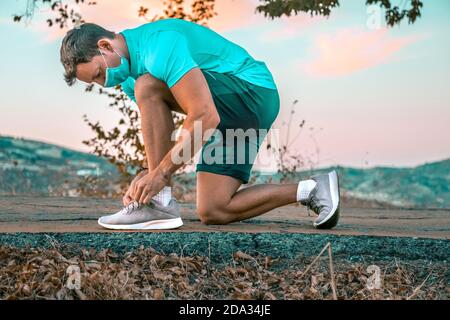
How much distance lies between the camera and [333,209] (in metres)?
3.62

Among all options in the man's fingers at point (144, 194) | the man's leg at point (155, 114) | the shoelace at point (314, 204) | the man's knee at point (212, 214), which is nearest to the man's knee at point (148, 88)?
the man's leg at point (155, 114)

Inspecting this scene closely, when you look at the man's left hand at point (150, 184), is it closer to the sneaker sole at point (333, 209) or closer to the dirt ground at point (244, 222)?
the dirt ground at point (244, 222)

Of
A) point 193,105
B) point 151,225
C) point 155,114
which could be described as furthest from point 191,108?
point 151,225

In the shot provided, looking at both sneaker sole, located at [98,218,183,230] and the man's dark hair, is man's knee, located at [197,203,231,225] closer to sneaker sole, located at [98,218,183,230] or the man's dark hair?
sneaker sole, located at [98,218,183,230]

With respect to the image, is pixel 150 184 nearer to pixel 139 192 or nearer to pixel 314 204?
pixel 139 192

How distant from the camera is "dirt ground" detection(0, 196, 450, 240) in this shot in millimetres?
3576

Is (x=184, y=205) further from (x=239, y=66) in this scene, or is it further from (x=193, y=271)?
(x=193, y=271)

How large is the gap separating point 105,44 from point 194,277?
113 centimetres

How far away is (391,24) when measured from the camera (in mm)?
5820

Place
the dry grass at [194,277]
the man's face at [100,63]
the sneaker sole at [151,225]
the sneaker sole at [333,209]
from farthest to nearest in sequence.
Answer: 1. the sneaker sole at [333,209]
2. the sneaker sole at [151,225]
3. the man's face at [100,63]
4. the dry grass at [194,277]

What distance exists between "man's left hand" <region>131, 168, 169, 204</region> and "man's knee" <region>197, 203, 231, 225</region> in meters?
0.52

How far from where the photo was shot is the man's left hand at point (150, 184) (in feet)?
10.4

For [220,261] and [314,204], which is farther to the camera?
[314,204]

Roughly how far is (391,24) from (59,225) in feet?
11.1
